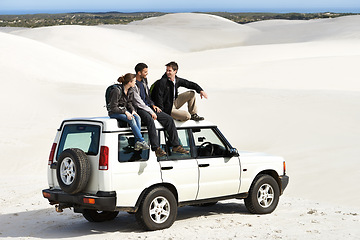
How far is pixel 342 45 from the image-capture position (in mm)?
59469

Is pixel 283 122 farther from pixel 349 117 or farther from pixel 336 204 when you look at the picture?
pixel 336 204

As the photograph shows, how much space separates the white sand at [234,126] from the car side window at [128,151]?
3.40ft

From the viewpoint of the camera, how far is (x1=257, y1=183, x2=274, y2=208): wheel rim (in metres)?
10.0

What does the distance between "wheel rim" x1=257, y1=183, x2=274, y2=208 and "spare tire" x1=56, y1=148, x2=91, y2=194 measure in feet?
10.2

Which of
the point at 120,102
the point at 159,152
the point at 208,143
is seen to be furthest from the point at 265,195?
the point at 120,102

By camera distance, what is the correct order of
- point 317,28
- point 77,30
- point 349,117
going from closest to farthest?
point 349,117 → point 77,30 → point 317,28

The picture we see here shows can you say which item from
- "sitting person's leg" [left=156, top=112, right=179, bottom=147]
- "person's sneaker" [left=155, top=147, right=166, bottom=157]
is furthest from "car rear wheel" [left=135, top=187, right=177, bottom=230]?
"sitting person's leg" [left=156, top=112, right=179, bottom=147]

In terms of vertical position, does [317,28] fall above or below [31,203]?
above

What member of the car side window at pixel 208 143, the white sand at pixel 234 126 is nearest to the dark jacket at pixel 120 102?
the car side window at pixel 208 143

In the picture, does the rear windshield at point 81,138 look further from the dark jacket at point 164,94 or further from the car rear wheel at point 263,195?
the car rear wheel at point 263,195

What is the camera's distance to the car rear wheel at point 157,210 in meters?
8.51

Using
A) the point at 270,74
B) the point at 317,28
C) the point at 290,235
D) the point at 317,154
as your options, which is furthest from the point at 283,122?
the point at 317,28

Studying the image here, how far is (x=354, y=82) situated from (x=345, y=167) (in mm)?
21308

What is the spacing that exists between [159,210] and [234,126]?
42.4ft
